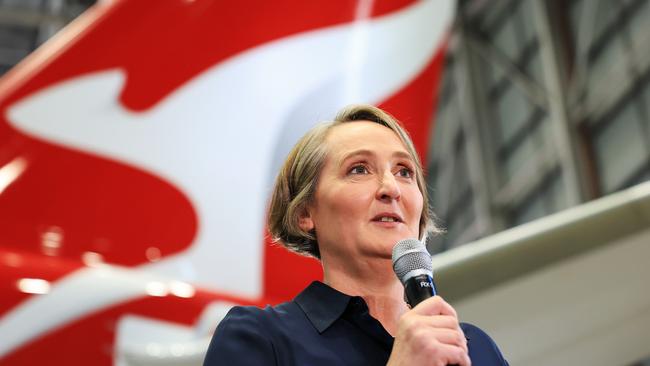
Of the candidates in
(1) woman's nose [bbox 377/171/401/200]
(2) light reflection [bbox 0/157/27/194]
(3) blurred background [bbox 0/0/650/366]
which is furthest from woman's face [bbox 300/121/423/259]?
(2) light reflection [bbox 0/157/27/194]

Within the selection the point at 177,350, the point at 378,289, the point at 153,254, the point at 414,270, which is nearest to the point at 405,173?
the point at 378,289

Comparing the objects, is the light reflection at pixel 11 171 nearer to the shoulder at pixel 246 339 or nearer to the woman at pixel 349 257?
the woman at pixel 349 257

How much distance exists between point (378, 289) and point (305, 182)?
22cm

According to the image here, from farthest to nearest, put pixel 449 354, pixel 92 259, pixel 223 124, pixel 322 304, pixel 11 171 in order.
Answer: pixel 223 124 < pixel 11 171 < pixel 92 259 < pixel 322 304 < pixel 449 354

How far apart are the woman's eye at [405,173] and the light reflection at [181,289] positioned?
1.17m

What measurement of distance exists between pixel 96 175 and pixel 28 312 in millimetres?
504

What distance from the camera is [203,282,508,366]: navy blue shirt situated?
4.18 ft

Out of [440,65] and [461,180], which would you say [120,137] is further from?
[461,180]

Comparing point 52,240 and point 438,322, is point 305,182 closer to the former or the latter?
point 438,322

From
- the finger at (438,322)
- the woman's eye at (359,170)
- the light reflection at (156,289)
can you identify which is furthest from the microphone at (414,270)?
the light reflection at (156,289)

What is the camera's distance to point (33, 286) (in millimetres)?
2414

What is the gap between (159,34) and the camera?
3.02 m

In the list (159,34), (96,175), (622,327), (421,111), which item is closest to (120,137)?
(96,175)

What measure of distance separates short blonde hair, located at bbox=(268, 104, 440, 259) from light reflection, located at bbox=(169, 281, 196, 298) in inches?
38.6
